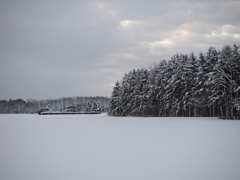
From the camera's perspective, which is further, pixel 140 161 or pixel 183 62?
pixel 183 62

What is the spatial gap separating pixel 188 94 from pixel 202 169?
1838 inches

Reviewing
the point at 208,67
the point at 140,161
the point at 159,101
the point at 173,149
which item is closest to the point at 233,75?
the point at 208,67

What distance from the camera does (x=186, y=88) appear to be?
52688mm

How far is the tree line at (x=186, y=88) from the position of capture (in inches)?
1594

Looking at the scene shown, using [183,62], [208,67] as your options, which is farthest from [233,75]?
[183,62]

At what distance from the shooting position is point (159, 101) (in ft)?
208

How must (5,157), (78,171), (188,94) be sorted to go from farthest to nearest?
(188,94) → (5,157) → (78,171)

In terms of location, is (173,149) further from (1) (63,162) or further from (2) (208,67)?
(2) (208,67)

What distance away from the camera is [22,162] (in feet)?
26.4

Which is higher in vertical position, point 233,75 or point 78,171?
point 233,75

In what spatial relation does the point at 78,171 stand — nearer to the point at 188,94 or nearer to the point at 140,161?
the point at 140,161

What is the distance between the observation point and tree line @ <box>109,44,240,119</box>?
4050 centimetres

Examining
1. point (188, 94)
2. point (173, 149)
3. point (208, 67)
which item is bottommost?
point (173, 149)

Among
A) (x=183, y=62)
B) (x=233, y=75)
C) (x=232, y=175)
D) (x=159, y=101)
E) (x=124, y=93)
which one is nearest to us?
(x=232, y=175)
